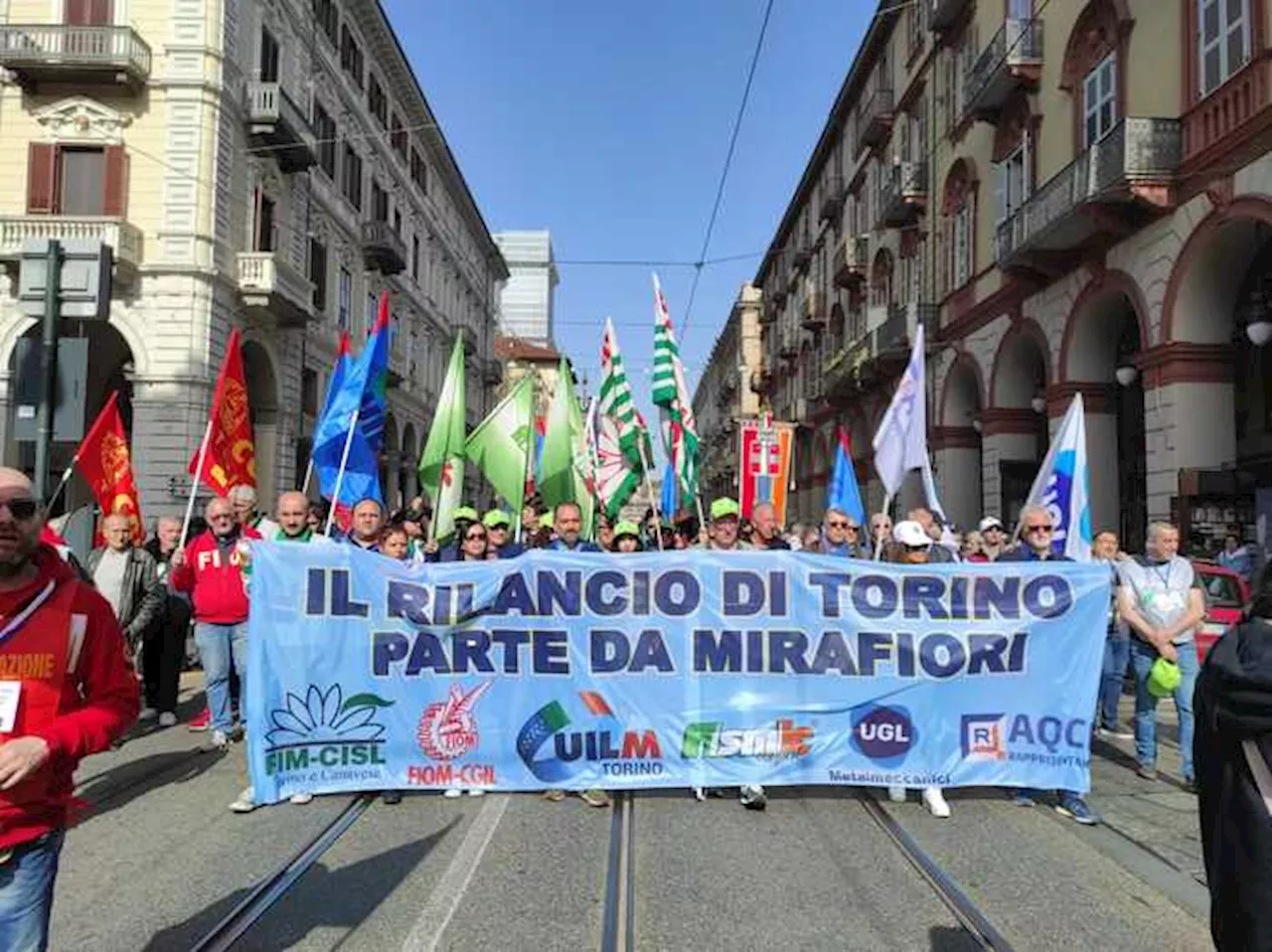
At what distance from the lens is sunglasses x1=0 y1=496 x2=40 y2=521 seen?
7.97ft

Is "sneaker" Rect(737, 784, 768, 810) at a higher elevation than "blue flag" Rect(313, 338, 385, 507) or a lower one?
lower

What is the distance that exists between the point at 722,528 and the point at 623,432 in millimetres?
3475

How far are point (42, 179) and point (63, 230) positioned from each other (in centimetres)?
163

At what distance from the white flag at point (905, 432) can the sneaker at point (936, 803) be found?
2589mm

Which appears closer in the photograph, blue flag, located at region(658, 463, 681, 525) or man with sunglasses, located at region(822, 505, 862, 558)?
man with sunglasses, located at region(822, 505, 862, 558)

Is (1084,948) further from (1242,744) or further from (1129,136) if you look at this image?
(1129,136)

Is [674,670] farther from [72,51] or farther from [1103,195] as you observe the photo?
[72,51]

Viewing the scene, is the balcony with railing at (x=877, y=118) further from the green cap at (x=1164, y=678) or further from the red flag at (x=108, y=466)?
the green cap at (x=1164, y=678)

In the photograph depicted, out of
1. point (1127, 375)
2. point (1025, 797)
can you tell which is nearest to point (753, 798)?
point (1025, 797)

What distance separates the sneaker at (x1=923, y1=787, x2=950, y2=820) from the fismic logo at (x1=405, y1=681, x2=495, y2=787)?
2552 millimetres

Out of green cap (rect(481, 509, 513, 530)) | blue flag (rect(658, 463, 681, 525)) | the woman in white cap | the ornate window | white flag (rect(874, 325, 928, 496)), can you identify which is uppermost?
the ornate window

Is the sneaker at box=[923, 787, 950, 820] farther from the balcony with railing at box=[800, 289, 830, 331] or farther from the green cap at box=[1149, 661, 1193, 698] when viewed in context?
the balcony with railing at box=[800, 289, 830, 331]

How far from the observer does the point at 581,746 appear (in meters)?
5.70

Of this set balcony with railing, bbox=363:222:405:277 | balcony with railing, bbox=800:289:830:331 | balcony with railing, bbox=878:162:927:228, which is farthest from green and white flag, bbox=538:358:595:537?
balcony with railing, bbox=800:289:830:331
